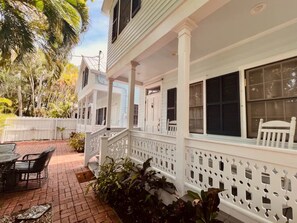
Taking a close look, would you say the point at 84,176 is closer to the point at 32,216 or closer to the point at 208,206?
the point at 32,216

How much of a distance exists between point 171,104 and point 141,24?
2876 mm

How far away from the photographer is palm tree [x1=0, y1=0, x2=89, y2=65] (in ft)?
15.4

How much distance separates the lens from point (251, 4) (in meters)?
2.67

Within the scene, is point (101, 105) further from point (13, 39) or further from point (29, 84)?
point (29, 84)

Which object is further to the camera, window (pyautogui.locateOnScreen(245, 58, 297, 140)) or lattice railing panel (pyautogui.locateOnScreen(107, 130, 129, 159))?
lattice railing panel (pyautogui.locateOnScreen(107, 130, 129, 159))

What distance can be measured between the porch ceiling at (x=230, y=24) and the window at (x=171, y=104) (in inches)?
57.8

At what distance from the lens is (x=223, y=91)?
13.7ft

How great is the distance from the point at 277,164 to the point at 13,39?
667cm

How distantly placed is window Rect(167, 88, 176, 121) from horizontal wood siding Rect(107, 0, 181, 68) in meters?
2.19

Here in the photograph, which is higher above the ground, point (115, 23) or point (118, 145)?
point (115, 23)

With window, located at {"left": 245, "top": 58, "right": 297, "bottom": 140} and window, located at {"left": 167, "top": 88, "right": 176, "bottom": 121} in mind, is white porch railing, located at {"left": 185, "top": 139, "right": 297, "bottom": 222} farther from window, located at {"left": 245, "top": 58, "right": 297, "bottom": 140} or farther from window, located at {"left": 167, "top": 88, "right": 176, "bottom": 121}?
A: window, located at {"left": 167, "top": 88, "right": 176, "bottom": 121}

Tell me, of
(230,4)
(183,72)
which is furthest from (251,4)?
(183,72)

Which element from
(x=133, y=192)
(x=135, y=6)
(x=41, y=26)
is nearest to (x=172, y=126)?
(x=133, y=192)

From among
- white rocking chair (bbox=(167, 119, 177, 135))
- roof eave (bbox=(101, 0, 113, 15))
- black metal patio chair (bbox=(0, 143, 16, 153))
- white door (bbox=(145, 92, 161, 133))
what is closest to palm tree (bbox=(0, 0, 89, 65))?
roof eave (bbox=(101, 0, 113, 15))
